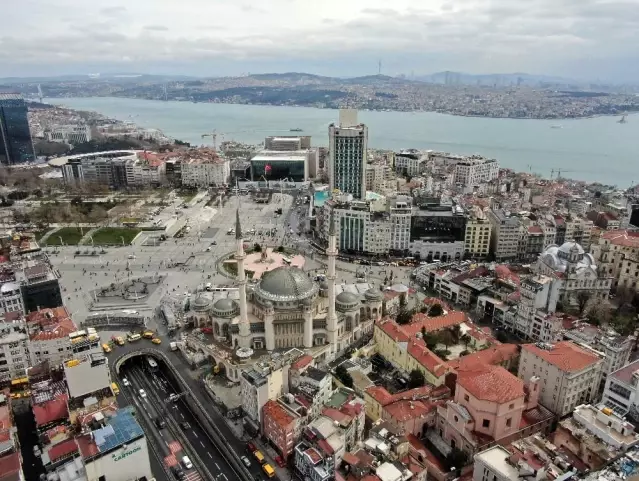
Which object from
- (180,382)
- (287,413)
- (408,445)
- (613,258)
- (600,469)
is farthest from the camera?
(613,258)

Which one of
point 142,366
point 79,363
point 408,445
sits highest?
point 79,363

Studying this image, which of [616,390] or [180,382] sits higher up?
[616,390]

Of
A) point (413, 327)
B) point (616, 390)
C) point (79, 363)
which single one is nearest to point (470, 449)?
point (616, 390)

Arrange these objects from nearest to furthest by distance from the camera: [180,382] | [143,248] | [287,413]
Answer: [287,413], [180,382], [143,248]

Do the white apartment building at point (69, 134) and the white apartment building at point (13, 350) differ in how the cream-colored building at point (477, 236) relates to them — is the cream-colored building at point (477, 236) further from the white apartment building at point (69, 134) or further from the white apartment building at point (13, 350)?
the white apartment building at point (69, 134)

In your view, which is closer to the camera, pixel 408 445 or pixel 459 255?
pixel 408 445

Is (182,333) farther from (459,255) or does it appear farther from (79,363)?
(459,255)

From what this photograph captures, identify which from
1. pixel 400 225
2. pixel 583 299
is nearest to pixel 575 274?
pixel 583 299

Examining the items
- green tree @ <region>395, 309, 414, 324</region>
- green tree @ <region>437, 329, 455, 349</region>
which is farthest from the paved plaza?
green tree @ <region>437, 329, 455, 349</region>
